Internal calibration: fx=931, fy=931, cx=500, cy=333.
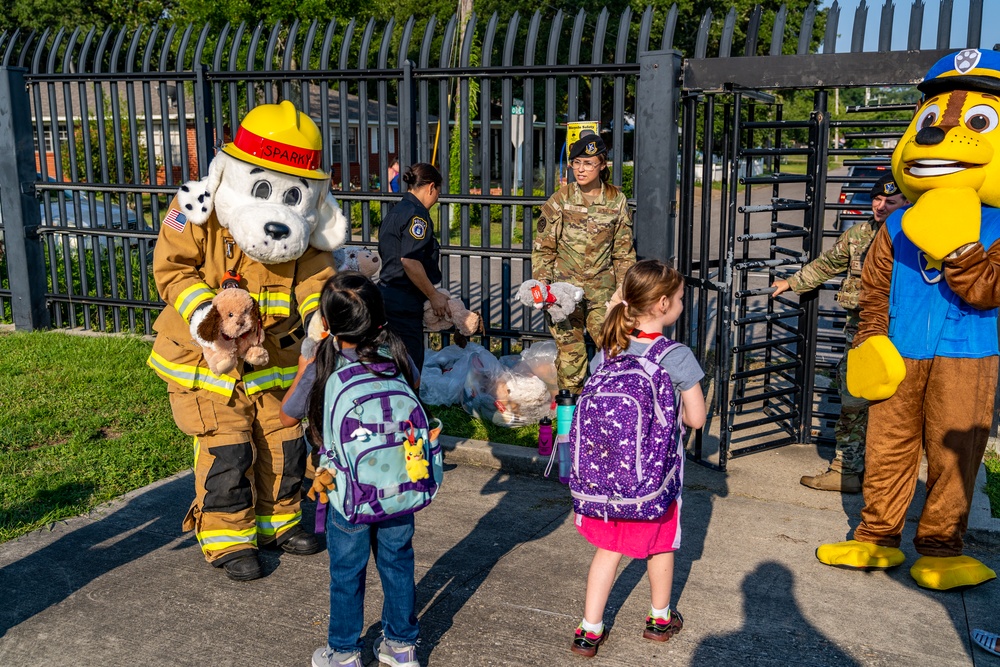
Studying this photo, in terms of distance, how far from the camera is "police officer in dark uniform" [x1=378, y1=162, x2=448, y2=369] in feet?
17.4

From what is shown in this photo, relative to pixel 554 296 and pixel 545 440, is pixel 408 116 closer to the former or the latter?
pixel 554 296

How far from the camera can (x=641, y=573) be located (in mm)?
4332

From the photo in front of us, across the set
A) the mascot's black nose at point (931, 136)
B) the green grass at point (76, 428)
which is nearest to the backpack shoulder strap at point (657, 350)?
the mascot's black nose at point (931, 136)

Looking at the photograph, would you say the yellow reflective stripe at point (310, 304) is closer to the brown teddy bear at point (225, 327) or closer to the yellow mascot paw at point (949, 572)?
the brown teddy bear at point (225, 327)

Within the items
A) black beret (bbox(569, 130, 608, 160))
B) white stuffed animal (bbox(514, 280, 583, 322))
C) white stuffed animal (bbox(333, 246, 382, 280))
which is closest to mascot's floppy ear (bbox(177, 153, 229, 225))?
white stuffed animal (bbox(333, 246, 382, 280))

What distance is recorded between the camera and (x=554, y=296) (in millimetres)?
5883

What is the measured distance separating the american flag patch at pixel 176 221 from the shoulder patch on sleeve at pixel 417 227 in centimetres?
145

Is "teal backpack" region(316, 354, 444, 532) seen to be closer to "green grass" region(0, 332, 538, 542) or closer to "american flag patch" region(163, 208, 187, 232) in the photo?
"american flag patch" region(163, 208, 187, 232)

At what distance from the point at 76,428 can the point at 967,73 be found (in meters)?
5.57

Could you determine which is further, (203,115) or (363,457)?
(203,115)

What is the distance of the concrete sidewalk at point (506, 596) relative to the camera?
365 centimetres

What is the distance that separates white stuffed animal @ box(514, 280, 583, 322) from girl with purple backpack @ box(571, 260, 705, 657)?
2297 mm

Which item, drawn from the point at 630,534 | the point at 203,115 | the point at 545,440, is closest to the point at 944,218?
the point at 630,534

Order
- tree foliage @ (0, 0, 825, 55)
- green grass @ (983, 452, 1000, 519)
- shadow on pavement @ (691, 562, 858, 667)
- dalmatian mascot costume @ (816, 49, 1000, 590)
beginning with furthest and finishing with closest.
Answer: tree foliage @ (0, 0, 825, 55)
green grass @ (983, 452, 1000, 519)
dalmatian mascot costume @ (816, 49, 1000, 590)
shadow on pavement @ (691, 562, 858, 667)
